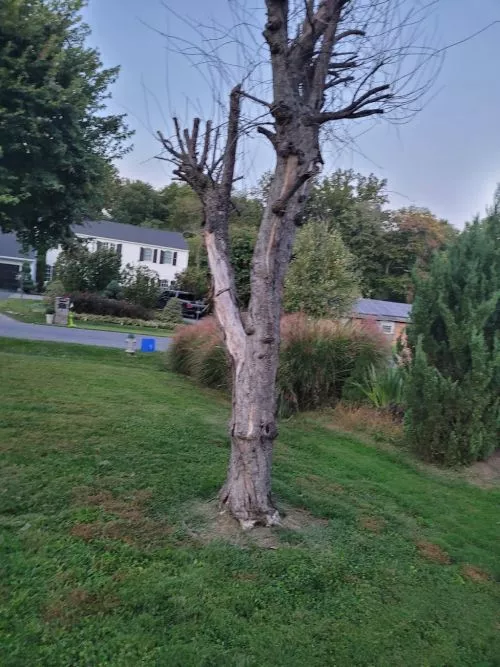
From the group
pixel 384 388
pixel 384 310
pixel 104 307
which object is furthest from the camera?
pixel 384 310

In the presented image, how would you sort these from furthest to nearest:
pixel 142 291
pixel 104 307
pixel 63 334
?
pixel 142 291
pixel 104 307
pixel 63 334

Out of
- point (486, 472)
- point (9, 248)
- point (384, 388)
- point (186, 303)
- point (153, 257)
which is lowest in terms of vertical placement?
point (486, 472)

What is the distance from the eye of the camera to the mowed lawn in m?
2.87

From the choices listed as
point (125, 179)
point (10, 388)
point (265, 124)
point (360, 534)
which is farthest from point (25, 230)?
point (125, 179)

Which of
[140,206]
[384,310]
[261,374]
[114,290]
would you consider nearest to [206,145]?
[261,374]

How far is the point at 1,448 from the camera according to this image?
527 cm

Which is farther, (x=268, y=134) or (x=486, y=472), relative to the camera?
(x=486, y=472)

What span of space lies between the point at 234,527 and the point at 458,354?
434cm

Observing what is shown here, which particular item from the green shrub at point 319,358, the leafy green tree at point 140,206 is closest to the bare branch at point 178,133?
the green shrub at point 319,358

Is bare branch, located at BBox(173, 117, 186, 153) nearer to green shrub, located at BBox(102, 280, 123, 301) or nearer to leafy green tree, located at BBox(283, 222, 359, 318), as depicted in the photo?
leafy green tree, located at BBox(283, 222, 359, 318)

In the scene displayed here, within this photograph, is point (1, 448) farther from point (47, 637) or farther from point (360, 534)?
point (360, 534)

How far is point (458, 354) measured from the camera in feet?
24.1

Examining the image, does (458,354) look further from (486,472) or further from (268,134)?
(268,134)

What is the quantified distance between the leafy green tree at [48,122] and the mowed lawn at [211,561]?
610cm
